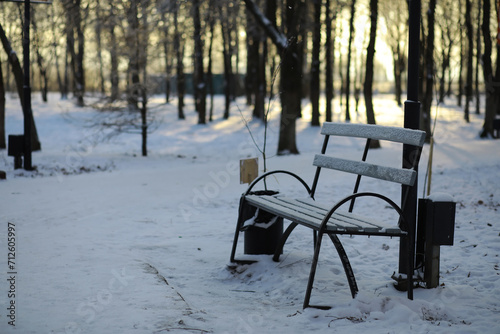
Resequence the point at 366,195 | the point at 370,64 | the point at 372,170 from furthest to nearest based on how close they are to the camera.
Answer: the point at 370,64
the point at 372,170
the point at 366,195

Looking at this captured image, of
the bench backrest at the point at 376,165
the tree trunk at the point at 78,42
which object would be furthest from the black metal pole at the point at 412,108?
the tree trunk at the point at 78,42

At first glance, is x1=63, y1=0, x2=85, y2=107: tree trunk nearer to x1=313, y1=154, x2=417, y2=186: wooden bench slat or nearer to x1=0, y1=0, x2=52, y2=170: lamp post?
x1=0, y1=0, x2=52, y2=170: lamp post

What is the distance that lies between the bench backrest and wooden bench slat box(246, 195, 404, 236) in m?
0.37

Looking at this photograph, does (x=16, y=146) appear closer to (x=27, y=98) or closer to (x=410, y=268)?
(x=27, y=98)

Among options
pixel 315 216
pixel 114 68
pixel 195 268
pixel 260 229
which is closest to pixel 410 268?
pixel 315 216

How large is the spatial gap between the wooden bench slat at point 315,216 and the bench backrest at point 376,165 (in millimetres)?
368

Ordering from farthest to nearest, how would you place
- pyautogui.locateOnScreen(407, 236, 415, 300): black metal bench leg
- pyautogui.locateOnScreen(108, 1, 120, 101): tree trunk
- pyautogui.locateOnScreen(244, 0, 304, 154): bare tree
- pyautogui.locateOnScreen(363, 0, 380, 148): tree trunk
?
1. pyautogui.locateOnScreen(108, 1, 120, 101): tree trunk
2. pyautogui.locateOnScreen(363, 0, 380, 148): tree trunk
3. pyautogui.locateOnScreen(244, 0, 304, 154): bare tree
4. pyautogui.locateOnScreen(407, 236, 415, 300): black metal bench leg

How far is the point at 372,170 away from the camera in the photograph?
15.5 ft

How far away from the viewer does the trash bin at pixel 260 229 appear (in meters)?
5.39

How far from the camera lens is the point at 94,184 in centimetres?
1042

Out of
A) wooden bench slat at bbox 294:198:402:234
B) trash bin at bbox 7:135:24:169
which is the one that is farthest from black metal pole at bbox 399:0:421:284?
trash bin at bbox 7:135:24:169

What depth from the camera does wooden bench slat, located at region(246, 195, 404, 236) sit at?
4.10 metres

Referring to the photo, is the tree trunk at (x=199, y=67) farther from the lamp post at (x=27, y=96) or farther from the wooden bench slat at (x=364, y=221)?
the wooden bench slat at (x=364, y=221)

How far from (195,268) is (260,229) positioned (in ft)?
2.21
